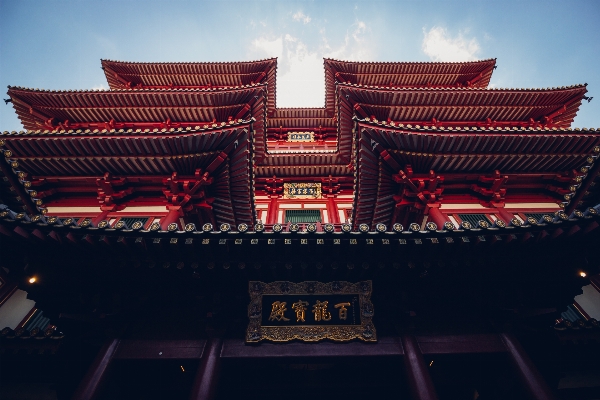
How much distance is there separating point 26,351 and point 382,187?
32.9ft

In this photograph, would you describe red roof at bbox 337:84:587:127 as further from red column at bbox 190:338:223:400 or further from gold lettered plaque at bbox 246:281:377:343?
red column at bbox 190:338:223:400

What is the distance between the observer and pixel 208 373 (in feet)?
19.1

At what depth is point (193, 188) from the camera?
35.0 ft

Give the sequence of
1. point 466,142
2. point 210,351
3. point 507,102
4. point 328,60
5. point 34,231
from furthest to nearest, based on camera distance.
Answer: point 328,60 < point 507,102 < point 466,142 < point 210,351 < point 34,231

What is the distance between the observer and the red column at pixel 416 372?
5570 millimetres

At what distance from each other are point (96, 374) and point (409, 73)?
20.5m

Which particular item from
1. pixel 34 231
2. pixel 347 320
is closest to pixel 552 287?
pixel 347 320

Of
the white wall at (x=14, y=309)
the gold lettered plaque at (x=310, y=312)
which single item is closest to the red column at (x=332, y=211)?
the gold lettered plaque at (x=310, y=312)

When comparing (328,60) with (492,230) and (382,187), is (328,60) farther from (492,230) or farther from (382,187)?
(492,230)

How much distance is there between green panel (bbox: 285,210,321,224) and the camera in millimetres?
14242

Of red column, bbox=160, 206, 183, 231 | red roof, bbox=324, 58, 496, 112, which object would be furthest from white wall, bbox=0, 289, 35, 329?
red roof, bbox=324, 58, 496, 112

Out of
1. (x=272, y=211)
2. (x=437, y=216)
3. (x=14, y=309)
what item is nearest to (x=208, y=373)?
(x=14, y=309)

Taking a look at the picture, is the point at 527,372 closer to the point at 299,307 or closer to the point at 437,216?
the point at 299,307

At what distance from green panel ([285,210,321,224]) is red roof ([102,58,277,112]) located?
8.56 m
